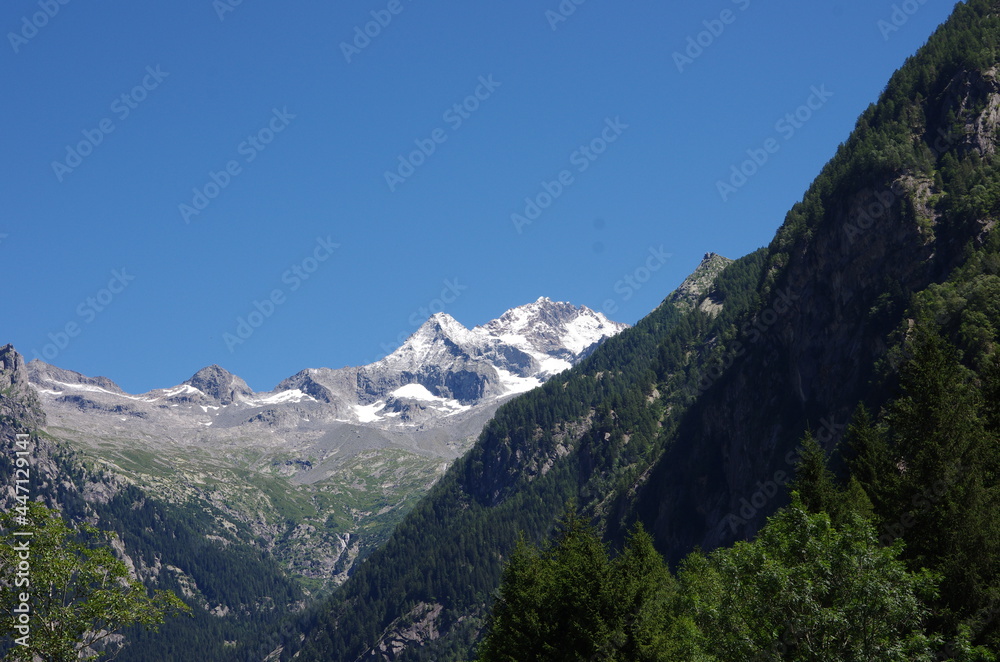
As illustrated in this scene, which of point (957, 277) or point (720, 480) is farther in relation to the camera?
point (720, 480)

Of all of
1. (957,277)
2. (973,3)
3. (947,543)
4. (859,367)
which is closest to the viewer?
(947,543)

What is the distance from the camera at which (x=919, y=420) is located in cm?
5378

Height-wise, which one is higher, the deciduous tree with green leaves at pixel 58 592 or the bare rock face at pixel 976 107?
the bare rock face at pixel 976 107

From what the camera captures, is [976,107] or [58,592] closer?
[58,592]

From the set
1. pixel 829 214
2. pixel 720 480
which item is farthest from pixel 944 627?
pixel 720 480

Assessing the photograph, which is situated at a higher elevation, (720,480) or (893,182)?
(893,182)

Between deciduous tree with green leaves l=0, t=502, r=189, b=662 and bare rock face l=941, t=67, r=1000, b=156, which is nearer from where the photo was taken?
deciduous tree with green leaves l=0, t=502, r=189, b=662

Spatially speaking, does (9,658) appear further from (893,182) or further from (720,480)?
(720,480)

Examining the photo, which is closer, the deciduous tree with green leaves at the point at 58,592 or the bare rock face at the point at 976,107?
the deciduous tree with green leaves at the point at 58,592

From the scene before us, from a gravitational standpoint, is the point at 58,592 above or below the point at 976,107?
below

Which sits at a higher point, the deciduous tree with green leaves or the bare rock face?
the bare rock face

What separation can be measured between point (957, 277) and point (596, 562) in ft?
298

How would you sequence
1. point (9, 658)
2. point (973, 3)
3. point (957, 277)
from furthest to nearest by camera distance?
1. point (973, 3)
2. point (957, 277)
3. point (9, 658)

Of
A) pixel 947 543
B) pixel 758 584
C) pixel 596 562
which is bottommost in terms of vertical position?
pixel 947 543
